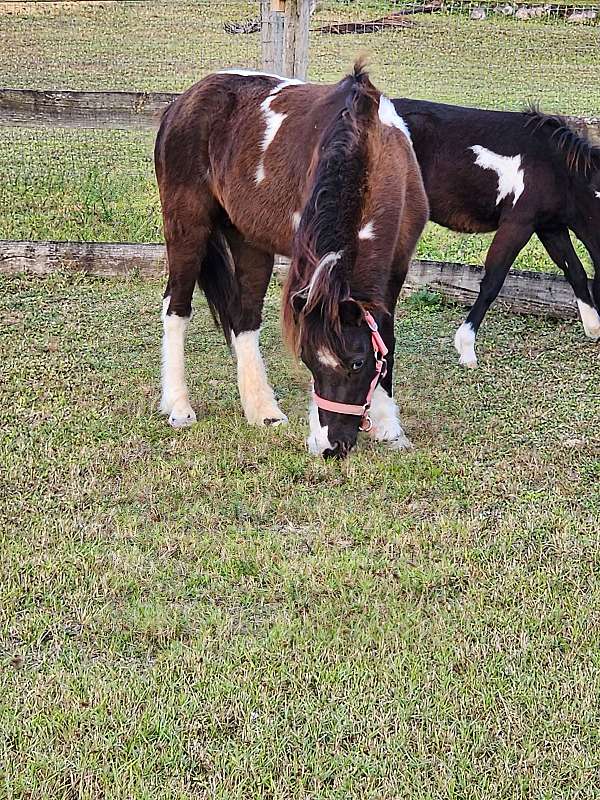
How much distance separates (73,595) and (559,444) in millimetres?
2336

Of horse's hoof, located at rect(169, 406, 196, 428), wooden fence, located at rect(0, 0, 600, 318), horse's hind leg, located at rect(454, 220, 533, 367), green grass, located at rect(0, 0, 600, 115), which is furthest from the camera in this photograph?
green grass, located at rect(0, 0, 600, 115)

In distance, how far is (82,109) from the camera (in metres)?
6.24

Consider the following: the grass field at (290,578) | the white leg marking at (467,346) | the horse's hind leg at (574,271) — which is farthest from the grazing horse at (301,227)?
the horse's hind leg at (574,271)

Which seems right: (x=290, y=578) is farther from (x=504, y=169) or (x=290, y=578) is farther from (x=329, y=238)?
(x=504, y=169)

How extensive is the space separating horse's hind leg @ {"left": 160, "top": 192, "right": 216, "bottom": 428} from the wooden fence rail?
2.37 m

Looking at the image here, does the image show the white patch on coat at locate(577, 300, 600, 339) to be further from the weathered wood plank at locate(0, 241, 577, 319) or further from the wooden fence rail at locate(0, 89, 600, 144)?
the wooden fence rail at locate(0, 89, 600, 144)

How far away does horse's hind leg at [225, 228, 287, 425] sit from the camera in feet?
13.7

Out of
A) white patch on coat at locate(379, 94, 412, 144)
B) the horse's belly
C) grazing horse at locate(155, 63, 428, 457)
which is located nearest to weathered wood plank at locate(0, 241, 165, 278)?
grazing horse at locate(155, 63, 428, 457)

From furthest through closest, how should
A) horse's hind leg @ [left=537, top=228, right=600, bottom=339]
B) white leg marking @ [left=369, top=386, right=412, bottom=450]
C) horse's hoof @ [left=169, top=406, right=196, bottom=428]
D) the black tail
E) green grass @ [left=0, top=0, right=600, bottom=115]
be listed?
green grass @ [left=0, top=0, right=600, bottom=115], horse's hind leg @ [left=537, top=228, right=600, bottom=339], the black tail, horse's hoof @ [left=169, top=406, right=196, bottom=428], white leg marking @ [left=369, top=386, right=412, bottom=450]

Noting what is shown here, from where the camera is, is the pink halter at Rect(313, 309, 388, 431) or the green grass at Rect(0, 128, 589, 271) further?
the green grass at Rect(0, 128, 589, 271)

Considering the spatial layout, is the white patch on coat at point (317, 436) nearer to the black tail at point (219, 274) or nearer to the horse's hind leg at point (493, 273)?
the black tail at point (219, 274)

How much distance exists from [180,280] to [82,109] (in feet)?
9.05

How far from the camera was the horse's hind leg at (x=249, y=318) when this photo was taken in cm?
418

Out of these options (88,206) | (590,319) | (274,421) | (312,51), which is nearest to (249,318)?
(274,421)
